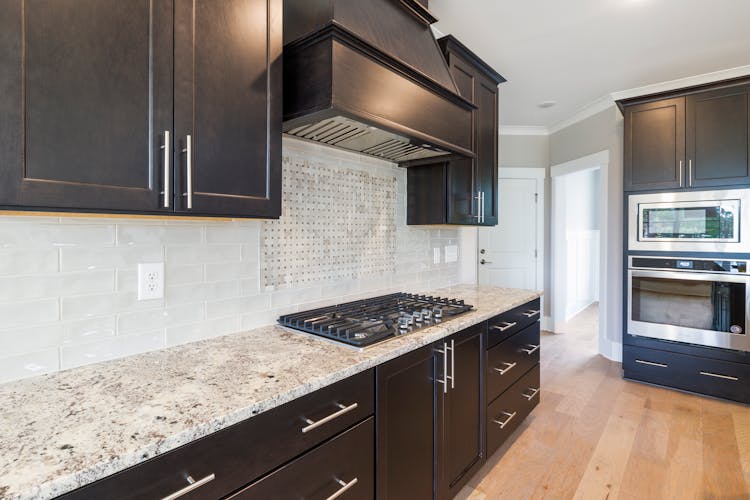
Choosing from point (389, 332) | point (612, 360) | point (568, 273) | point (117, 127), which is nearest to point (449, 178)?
point (389, 332)

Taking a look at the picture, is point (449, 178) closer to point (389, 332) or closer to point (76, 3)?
point (389, 332)

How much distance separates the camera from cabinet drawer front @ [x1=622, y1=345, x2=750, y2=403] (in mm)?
2902

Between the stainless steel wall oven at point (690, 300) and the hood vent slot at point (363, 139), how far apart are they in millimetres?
2359

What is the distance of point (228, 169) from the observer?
3.95ft

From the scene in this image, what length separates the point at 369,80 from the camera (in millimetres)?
1492

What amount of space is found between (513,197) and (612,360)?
2257 millimetres

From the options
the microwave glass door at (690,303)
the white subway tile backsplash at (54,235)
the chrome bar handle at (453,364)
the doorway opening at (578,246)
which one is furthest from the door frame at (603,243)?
the white subway tile backsplash at (54,235)

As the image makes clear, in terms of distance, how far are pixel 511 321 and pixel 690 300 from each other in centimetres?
187

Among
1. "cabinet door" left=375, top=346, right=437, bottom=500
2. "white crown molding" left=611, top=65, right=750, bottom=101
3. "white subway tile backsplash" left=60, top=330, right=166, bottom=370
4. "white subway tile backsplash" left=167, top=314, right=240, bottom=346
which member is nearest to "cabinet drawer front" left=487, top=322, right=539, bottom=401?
"cabinet door" left=375, top=346, right=437, bottom=500

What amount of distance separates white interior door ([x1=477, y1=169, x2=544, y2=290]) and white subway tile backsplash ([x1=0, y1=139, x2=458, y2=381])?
298 centimetres

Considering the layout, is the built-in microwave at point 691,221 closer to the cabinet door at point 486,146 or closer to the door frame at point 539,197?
the cabinet door at point 486,146

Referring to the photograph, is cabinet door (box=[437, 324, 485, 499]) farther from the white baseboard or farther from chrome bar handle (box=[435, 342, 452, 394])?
the white baseboard

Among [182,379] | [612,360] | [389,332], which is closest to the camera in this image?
[182,379]

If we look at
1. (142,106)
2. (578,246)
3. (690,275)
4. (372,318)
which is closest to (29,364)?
(142,106)
